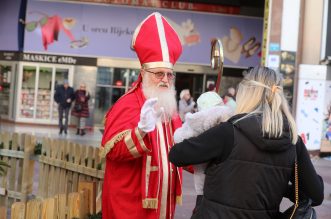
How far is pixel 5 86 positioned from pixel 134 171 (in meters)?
20.0

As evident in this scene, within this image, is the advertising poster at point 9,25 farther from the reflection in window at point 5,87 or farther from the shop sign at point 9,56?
the reflection in window at point 5,87

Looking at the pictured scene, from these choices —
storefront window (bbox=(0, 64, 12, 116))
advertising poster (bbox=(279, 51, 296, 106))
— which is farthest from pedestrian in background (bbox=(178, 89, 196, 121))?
storefront window (bbox=(0, 64, 12, 116))

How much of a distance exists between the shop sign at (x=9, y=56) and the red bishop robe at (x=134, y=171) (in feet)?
62.5

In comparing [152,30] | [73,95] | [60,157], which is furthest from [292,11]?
[152,30]

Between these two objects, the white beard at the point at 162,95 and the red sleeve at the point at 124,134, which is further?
the white beard at the point at 162,95

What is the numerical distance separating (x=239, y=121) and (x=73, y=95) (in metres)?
16.5

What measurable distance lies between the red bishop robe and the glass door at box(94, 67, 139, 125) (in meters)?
18.5

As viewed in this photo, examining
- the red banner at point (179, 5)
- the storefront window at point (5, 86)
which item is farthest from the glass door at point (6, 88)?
the red banner at point (179, 5)

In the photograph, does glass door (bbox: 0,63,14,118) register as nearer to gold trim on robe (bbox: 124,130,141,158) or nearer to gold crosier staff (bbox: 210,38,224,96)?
gold crosier staff (bbox: 210,38,224,96)

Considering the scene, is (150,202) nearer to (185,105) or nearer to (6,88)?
(185,105)

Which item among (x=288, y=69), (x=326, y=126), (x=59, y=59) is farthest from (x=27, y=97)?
(x=326, y=126)

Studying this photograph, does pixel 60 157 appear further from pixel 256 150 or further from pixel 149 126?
pixel 256 150

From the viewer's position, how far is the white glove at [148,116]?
2.86 metres

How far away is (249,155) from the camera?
8.26 feet
